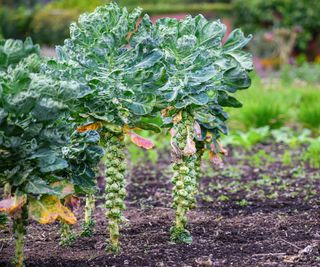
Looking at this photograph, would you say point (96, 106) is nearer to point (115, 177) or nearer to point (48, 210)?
point (115, 177)

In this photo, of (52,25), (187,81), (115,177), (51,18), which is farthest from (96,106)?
(51,18)

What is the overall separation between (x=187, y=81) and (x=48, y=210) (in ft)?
2.79

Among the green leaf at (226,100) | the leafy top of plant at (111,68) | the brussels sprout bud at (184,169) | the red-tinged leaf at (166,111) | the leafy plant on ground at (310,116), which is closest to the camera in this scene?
the leafy top of plant at (111,68)

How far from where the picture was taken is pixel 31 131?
8.97 feet

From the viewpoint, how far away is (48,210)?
2.78 m

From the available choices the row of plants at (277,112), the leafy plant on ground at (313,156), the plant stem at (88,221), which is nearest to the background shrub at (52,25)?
the row of plants at (277,112)

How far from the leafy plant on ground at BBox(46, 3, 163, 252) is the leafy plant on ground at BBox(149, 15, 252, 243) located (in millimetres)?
115

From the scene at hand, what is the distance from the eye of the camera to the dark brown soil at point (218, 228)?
312 cm

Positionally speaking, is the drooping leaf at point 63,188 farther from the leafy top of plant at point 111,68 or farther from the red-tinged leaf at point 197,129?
the red-tinged leaf at point 197,129

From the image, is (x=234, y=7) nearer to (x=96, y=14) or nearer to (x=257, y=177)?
(x=257, y=177)

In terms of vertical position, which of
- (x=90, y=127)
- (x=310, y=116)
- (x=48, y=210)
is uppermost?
(x=310, y=116)

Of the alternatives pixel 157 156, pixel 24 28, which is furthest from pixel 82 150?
pixel 24 28

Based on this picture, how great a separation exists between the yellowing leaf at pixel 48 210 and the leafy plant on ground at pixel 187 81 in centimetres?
64

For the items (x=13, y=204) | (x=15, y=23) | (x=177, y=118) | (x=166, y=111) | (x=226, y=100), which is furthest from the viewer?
(x=15, y=23)
